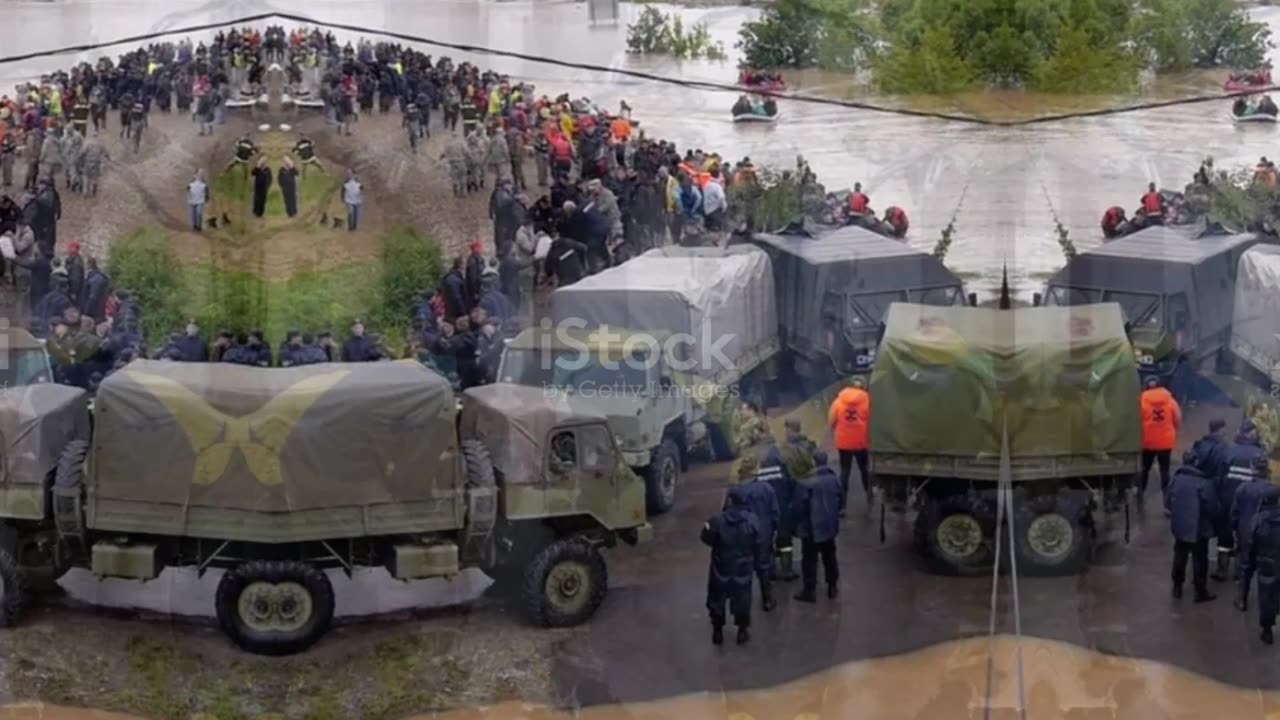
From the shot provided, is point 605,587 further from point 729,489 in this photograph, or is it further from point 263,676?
point 263,676

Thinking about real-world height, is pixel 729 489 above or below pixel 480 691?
above

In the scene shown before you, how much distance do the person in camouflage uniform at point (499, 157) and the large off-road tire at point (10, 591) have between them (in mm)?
1695

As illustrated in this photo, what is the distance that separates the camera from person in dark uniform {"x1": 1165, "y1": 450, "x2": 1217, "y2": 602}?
7.40m

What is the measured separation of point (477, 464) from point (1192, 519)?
78.9 inches

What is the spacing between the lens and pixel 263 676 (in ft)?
23.8

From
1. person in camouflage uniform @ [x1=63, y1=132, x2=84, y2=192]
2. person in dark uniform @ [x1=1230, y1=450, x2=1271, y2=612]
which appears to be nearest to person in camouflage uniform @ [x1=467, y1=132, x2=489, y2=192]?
person in camouflage uniform @ [x1=63, y1=132, x2=84, y2=192]

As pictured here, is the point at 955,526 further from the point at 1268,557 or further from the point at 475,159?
the point at 475,159

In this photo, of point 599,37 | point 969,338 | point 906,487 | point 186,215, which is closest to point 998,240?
point 969,338

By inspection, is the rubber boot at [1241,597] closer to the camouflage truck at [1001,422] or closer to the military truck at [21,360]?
the camouflage truck at [1001,422]

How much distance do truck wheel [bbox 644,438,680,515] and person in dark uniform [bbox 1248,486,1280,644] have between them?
63.6 inches

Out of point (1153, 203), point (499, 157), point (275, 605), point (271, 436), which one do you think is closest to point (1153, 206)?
point (1153, 203)

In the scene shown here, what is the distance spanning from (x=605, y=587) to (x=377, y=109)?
4.83ft

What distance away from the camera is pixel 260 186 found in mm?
7285

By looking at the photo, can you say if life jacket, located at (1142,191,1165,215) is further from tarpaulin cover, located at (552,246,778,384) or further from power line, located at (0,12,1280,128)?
tarpaulin cover, located at (552,246,778,384)
